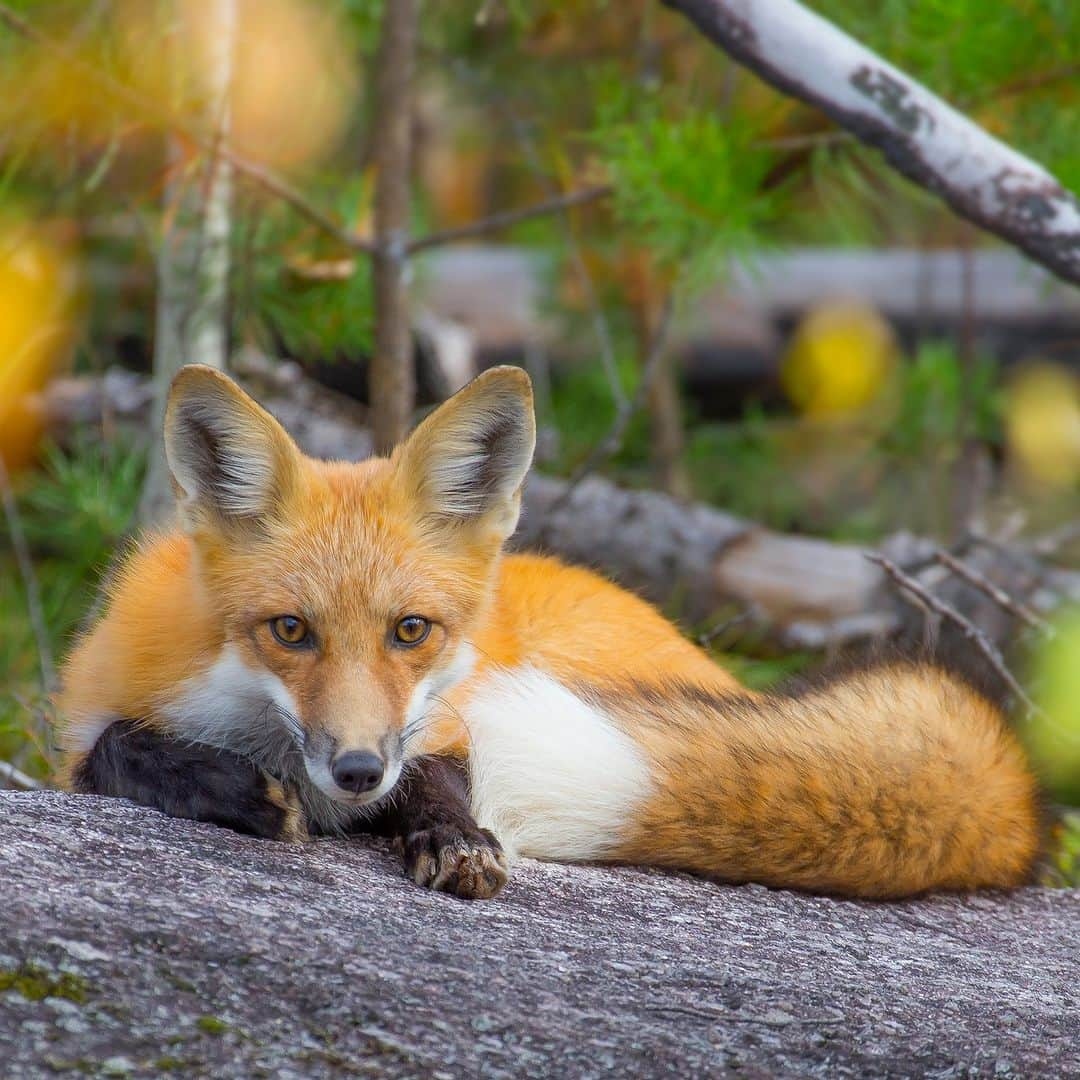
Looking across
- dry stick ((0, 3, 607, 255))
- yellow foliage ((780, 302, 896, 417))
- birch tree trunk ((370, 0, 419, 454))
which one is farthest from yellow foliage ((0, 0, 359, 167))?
yellow foliage ((780, 302, 896, 417))

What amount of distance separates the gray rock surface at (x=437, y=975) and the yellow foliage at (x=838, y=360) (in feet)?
16.7

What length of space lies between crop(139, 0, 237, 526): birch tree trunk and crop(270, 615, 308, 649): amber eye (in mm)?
1689

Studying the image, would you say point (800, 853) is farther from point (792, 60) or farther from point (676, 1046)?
point (792, 60)

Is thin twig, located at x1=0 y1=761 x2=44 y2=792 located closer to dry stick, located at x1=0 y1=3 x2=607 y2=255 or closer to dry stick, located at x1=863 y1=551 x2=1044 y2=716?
dry stick, located at x1=0 y1=3 x2=607 y2=255

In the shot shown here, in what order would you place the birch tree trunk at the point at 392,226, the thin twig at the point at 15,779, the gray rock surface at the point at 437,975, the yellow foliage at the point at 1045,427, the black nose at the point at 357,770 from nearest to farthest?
the gray rock surface at the point at 437,975 → the black nose at the point at 357,770 → the thin twig at the point at 15,779 → the birch tree trunk at the point at 392,226 → the yellow foliage at the point at 1045,427

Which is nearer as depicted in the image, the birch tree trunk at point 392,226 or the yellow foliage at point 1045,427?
the birch tree trunk at point 392,226

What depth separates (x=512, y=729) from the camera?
2.31 meters

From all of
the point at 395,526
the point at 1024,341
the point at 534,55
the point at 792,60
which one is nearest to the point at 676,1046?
the point at 395,526

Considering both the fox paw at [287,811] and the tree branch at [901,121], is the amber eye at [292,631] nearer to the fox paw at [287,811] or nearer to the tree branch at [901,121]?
the fox paw at [287,811]

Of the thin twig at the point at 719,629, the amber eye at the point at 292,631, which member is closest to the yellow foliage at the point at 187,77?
the amber eye at the point at 292,631

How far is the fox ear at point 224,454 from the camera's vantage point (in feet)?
7.39

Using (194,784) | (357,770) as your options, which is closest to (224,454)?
(194,784)

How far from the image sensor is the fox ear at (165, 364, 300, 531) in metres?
2.25

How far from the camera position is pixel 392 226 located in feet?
13.5
